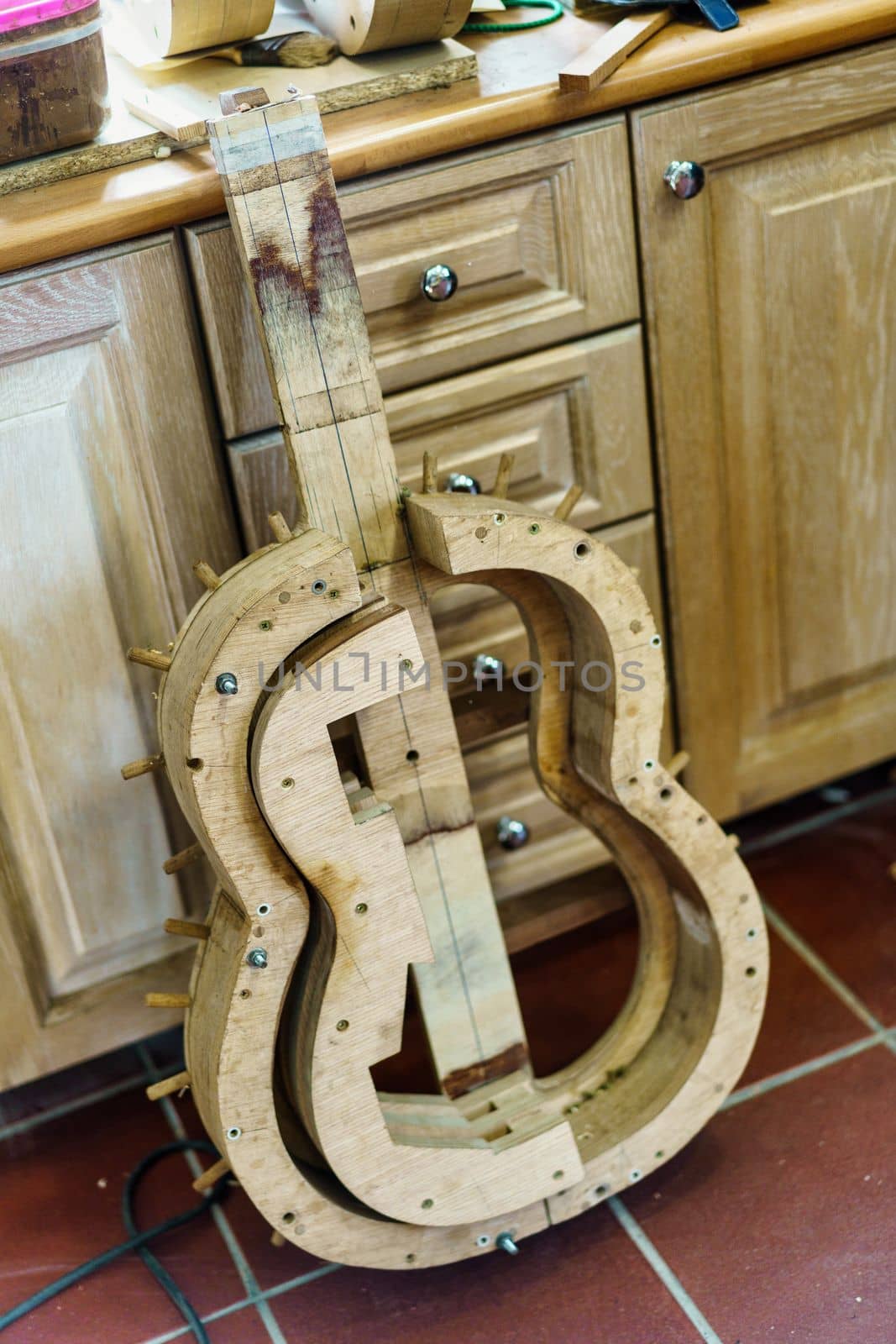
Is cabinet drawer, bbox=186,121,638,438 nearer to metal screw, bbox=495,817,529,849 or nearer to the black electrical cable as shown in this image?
metal screw, bbox=495,817,529,849

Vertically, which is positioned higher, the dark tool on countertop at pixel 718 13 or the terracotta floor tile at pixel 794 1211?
the dark tool on countertop at pixel 718 13

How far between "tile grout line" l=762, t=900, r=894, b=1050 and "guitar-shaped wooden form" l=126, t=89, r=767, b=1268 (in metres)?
0.23

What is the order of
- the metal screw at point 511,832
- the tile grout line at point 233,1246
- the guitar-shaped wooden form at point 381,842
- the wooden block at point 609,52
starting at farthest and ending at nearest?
the metal screw at point 511,832
the tile grout line at point 233,1246
the wooden block at point 609,52
the guitar-shaped wooden form at point 381,842

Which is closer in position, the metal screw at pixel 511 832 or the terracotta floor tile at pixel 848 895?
the metal screw at pixel 511 832

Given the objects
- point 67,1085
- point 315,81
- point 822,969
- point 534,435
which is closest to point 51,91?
point 315,81

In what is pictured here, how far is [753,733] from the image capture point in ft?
4.71

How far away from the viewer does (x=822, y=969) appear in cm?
143

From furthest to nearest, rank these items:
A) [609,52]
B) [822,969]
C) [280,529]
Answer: [822,969], [609,52], [280,529]

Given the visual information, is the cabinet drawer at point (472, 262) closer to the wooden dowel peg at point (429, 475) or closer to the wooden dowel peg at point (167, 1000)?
the wooden dowel peg at point (429, 475)

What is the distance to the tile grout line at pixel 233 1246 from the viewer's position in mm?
1181

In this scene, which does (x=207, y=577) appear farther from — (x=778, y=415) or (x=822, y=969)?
(x=822, y=969)

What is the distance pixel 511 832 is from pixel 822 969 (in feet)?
1.16

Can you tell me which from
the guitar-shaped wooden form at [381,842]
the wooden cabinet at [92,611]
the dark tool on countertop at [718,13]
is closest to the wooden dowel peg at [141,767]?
the guitar-shaped wooden form at [381,842]

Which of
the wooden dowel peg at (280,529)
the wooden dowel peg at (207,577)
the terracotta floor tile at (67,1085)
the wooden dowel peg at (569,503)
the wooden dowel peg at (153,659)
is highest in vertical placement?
the wooden dowel peg at (280,529)
